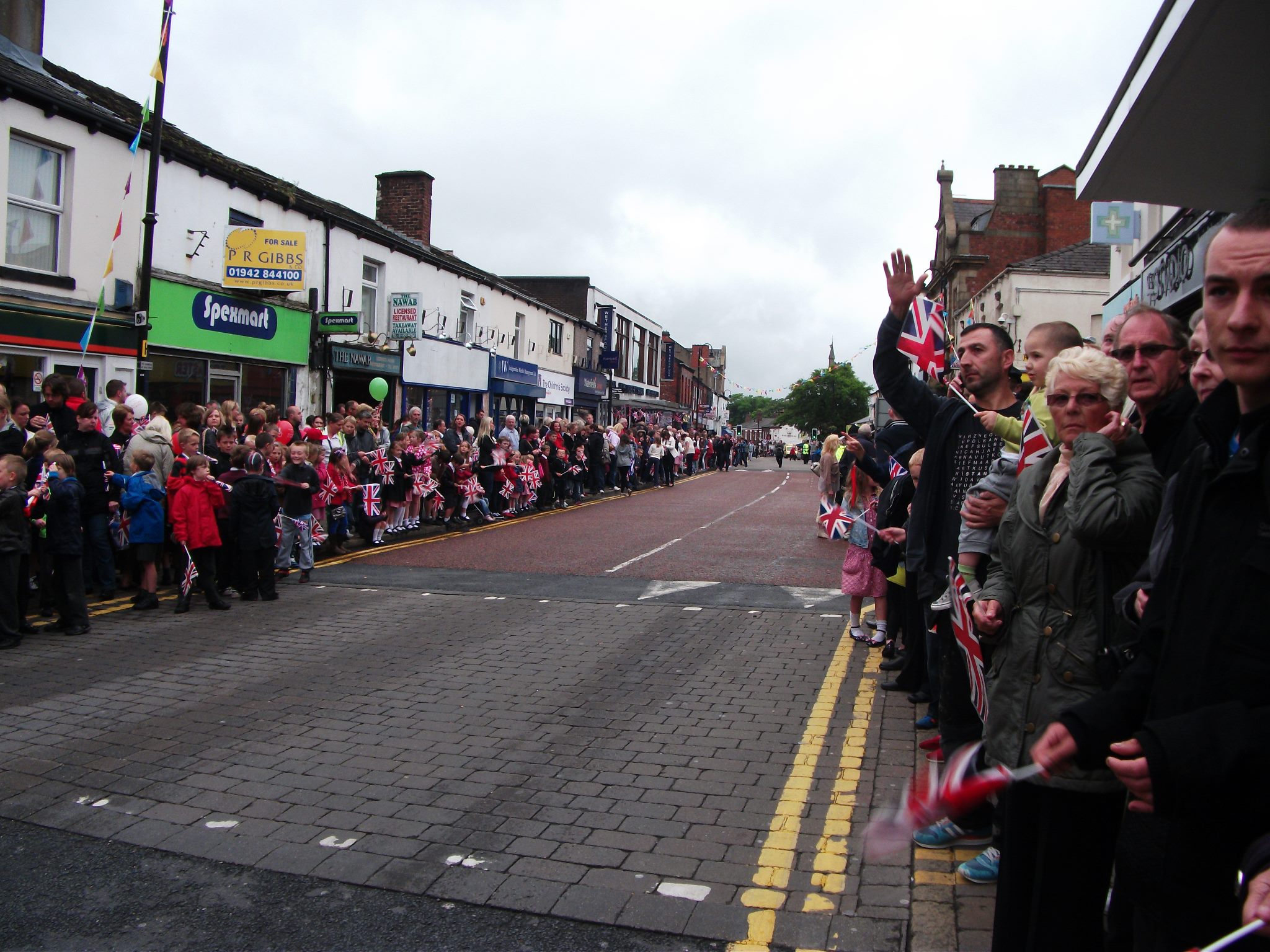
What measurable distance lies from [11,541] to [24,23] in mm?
12340

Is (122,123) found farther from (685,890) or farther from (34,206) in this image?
(685,890)

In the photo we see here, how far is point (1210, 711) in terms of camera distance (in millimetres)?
1837

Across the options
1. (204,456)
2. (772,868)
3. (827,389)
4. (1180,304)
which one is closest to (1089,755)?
(772,868)

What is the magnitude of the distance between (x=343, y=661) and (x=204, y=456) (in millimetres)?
3353

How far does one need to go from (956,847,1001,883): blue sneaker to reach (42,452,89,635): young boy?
7.52 m

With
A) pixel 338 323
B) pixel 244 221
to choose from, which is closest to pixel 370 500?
pixel 338 323

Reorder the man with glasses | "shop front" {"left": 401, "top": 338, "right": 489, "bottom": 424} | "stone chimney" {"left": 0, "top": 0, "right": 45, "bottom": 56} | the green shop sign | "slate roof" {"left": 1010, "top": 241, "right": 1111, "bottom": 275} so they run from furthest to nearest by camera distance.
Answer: "slate roof" {"left": 1010, "top": 241, "right": 1111, "bottom": 275} → "shop front" {"left": 401, "top": 338, "right": 489, "bottom": 424} → the green shop sign → "stone chimney" {"left": 0, "top": 0, "right": 45, "bottom": 56} → the man with glasses

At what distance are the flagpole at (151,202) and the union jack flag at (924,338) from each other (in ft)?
40.0

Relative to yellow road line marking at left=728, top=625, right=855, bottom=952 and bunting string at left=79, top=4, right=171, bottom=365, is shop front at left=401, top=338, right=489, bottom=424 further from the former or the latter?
yellow road line marking at left=728, top=625, right=855, bottom=952

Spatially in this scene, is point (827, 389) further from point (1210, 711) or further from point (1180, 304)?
point (1210, 711)

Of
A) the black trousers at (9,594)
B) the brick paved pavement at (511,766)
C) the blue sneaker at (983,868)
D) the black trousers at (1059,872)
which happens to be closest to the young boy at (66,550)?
the brick paved pavement at (511,766)

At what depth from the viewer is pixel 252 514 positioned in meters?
9.97

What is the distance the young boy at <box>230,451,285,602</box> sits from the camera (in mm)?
9953

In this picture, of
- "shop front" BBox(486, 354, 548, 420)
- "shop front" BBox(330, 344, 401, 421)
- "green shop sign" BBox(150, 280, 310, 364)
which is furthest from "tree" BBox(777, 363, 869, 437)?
"green shop sign" BBox(150, 280, 310, 364)
